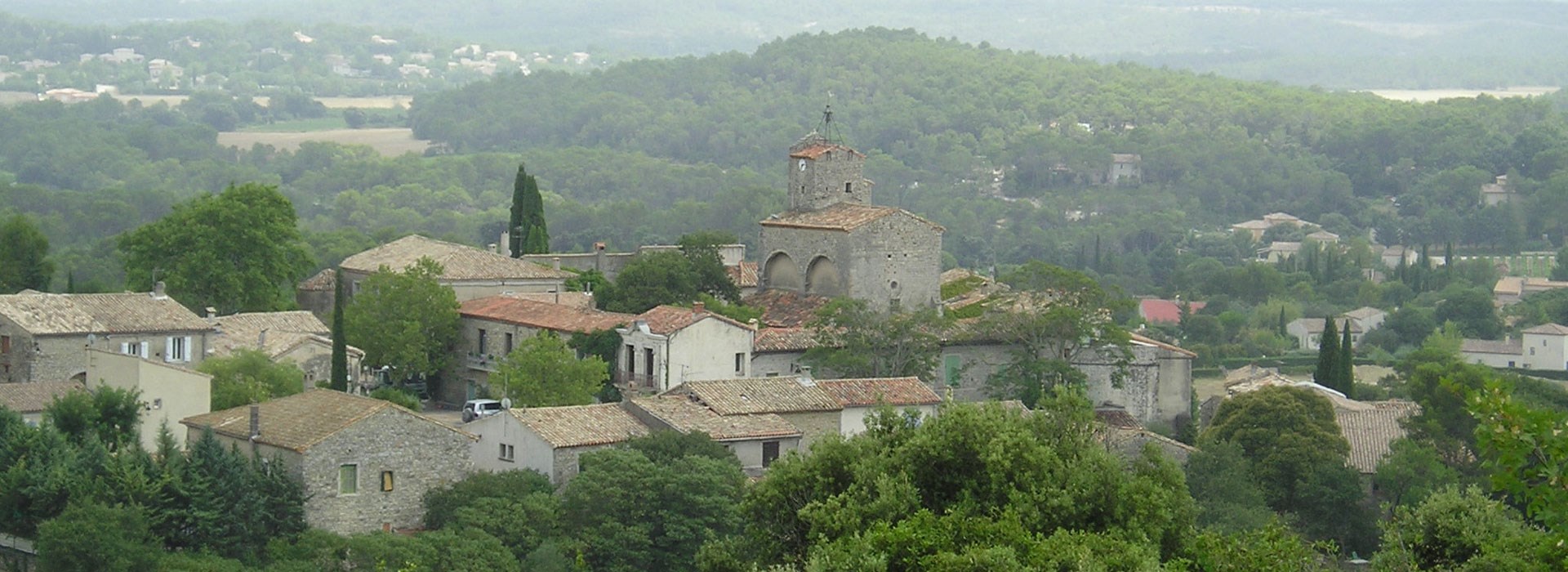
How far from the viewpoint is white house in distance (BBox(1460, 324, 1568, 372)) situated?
84.9 metres

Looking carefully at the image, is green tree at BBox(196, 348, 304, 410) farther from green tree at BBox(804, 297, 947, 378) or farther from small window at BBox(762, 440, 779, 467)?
green tree at BBox(804, 297, 947, 378)

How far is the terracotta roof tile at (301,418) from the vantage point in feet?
125

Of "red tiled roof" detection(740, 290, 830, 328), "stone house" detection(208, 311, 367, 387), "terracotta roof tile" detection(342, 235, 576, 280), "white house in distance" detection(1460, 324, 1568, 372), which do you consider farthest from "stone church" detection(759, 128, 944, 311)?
"white house in distance" detection(1460, 324, 1568, 372)

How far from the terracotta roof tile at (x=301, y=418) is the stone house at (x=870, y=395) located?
6.84 m

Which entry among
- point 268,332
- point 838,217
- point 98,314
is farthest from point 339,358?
point 838,217

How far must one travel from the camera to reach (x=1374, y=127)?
172 metres

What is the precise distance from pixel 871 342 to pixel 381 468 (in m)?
12.2

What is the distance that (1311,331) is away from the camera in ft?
311

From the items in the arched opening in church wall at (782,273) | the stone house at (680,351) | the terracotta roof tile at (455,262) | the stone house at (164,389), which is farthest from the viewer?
the terracotta roof tile at (455,262)

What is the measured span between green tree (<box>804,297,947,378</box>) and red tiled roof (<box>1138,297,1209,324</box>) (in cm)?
5032

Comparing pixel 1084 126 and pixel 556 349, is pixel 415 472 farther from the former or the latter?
pixel 1084 126

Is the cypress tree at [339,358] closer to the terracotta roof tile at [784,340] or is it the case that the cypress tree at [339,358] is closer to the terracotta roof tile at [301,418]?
the terracotta roof tile at [301,418]

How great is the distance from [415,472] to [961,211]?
363 feet

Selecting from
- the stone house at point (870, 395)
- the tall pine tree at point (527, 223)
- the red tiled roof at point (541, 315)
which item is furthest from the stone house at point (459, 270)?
the stone house at point (870, 395)
